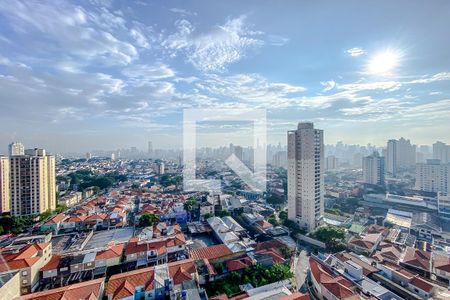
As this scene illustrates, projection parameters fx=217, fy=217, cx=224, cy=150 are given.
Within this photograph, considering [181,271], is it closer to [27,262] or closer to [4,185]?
[27,262]

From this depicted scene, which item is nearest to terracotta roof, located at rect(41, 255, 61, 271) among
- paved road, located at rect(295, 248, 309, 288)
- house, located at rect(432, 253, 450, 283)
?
paved road, located at rect(295, 248, 309, 288)

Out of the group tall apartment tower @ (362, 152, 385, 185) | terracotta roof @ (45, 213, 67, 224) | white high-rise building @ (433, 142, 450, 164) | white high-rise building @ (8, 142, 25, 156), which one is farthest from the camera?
white high-rise building @ (433, 142, 450, 164)

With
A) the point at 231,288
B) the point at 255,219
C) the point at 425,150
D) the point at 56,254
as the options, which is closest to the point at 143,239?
the point at 56,254

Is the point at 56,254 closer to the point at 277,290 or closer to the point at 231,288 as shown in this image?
the point at 231,288

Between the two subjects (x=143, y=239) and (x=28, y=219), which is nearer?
(x=143, y=239)

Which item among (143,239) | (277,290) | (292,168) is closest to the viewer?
(277,290)

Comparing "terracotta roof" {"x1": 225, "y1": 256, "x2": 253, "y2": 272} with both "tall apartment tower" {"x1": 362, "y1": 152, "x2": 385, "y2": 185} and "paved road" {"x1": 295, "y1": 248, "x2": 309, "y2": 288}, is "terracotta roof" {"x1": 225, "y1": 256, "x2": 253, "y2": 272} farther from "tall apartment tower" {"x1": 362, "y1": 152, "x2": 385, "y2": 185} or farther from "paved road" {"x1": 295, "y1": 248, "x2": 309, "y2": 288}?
"tall apartment tower" {"x1": 362, "y1": 152, "x2": 385, "y2": 185}
